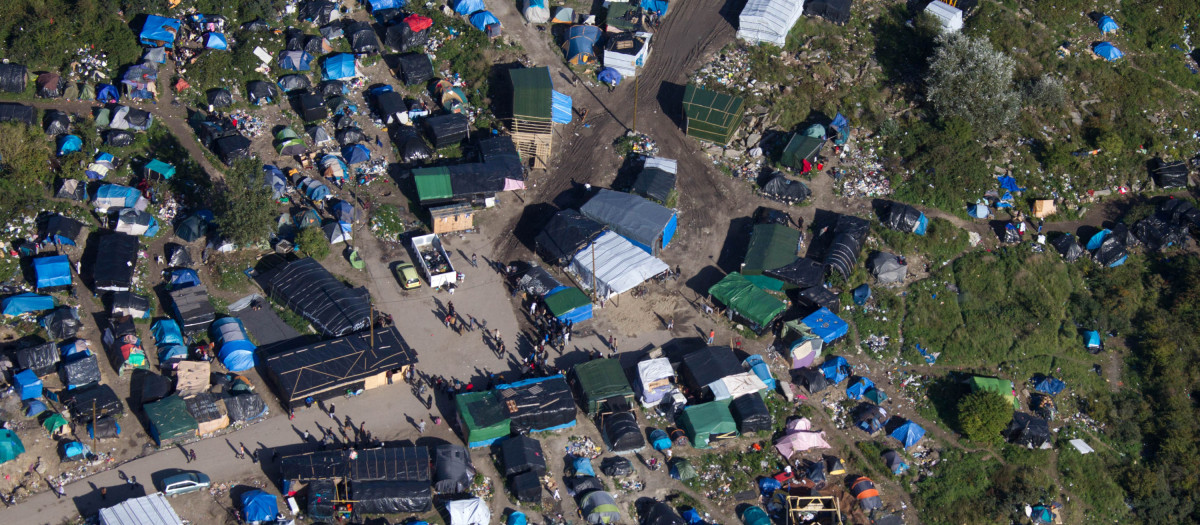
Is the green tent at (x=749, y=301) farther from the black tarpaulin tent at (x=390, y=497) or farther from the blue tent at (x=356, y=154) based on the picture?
the blue tent at (x=356, y=154)

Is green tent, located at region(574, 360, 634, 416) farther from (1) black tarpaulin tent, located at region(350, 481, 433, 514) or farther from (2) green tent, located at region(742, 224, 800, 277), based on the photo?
(2) green tent, located at region(742, 224, 800, 277)

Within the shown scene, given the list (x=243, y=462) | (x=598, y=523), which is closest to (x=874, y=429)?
(x=598, y=523)

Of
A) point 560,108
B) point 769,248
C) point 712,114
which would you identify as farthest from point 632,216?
point 560,108

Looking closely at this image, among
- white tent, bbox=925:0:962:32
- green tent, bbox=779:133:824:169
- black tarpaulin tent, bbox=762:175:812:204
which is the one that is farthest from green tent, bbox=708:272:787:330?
white tent, bbox=925:0:962:32

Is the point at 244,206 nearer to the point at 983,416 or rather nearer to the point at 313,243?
the point at 313,243

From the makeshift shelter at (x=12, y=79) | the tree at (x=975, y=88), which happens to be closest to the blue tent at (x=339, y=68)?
the makeshift shelter at (x=12, y=79)
